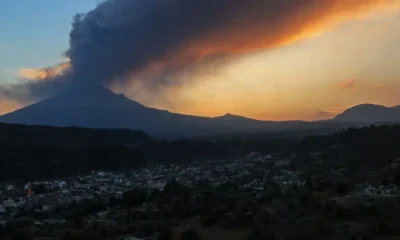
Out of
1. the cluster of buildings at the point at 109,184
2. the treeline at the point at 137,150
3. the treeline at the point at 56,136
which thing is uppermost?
the treeline at the point at 56,136

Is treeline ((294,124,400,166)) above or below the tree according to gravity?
above

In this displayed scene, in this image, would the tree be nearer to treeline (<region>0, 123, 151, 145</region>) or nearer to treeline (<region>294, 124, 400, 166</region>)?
treeline (<region>294, 124, 400, 166</region>)

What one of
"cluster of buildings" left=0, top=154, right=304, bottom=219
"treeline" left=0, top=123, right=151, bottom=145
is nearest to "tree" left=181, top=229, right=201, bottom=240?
"cluster of buildings" left=0, top=154, right=304, bottom=219

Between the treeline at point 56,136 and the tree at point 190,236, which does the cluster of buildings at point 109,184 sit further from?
the treeline at point 56,136

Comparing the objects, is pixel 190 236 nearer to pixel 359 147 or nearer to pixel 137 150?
pixel 359 147

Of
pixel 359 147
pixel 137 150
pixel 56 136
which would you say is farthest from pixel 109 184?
pixel 56 136

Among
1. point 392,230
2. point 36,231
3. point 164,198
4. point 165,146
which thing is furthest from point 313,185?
point 165,146

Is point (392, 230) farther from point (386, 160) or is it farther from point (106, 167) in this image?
point (106, 167)

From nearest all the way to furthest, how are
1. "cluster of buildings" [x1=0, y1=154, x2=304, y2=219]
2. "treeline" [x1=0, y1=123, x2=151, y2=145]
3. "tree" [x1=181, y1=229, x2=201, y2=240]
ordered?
"tree" [x1=181, y1=229, x2=201, y2=240] → "cluster of buildings" [x1=0, y1=154, x2=304, y2=219] → "treeline" [x1=0, y1=123, x2=151, y2=145]

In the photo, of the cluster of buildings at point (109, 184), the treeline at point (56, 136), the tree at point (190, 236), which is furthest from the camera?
the treeline at point (56, 136)

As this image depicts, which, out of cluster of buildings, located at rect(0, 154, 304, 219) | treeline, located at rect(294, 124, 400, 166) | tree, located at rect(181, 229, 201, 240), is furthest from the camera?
treeline, located at rect(294, 124, 400, 166)

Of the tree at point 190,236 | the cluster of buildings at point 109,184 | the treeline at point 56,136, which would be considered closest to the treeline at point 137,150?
the treeline at point 56,136
